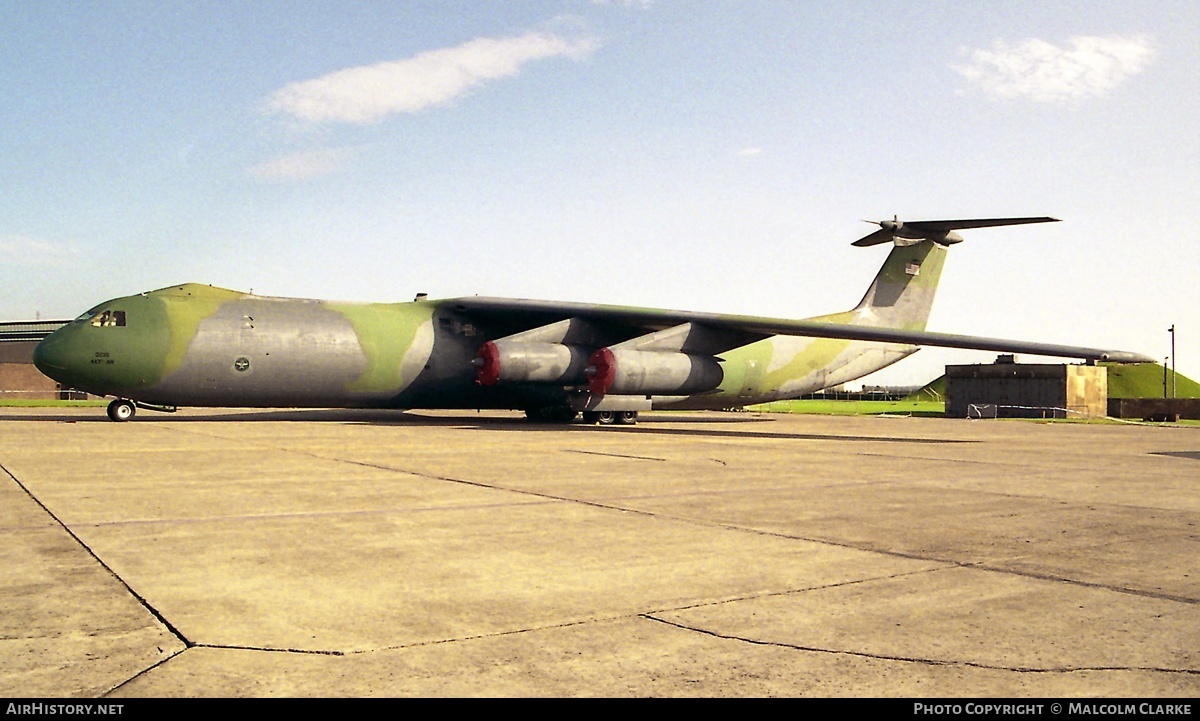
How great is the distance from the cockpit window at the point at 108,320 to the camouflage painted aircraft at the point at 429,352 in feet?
0.10

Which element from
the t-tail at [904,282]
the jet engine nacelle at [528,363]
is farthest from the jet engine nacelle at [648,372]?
the t-tail at [904,282]

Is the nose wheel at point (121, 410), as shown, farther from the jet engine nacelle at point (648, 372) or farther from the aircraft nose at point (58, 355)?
the jet engine nacelle at point (648, 372)

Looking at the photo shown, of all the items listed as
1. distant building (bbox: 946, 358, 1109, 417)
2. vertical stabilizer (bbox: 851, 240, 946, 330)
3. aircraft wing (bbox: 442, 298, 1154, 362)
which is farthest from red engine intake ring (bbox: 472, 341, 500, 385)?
distant building (bbox: 946, 358, 1109, 417)

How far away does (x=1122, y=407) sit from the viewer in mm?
45562

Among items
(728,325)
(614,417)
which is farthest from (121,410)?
(728,325)

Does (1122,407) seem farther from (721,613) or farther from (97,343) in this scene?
(721,613)

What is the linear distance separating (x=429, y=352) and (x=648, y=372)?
18.7 feet

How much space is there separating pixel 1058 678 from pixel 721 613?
1.47 m

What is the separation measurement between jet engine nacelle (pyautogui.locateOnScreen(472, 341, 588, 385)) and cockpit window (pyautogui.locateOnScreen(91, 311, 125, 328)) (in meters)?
8.05

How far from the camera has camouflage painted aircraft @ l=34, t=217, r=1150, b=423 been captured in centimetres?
2064

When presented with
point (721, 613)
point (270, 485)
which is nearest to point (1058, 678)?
point (721, 613)

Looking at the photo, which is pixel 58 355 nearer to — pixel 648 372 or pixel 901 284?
Result: pixel 648 372

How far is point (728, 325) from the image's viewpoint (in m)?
23.1

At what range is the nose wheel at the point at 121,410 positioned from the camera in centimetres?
2222
